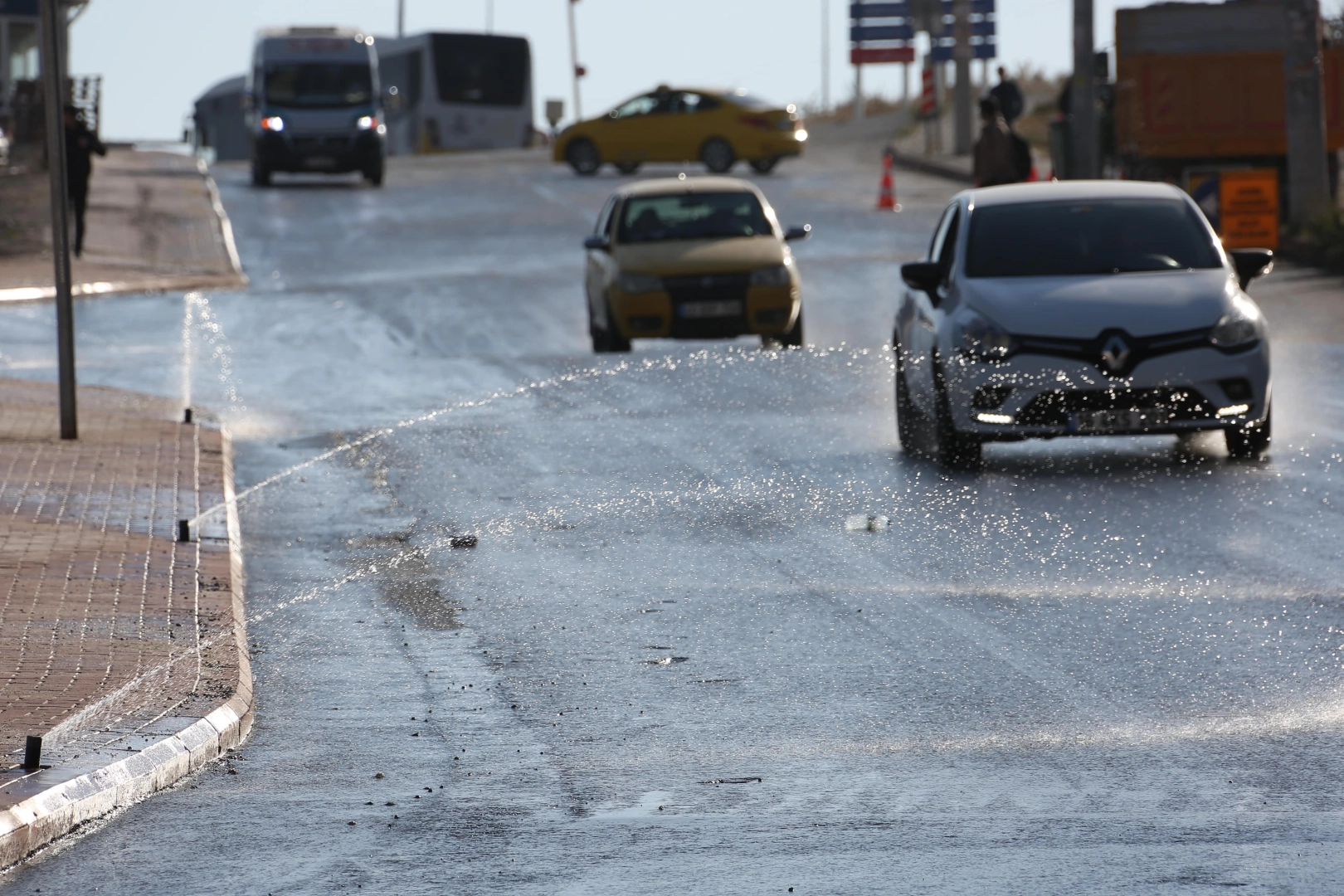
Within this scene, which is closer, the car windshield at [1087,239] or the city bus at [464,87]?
the car windshield at [1087,239]

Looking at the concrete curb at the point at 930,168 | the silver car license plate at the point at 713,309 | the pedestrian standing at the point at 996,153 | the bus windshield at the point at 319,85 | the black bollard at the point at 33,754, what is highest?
the bus windshield at the point at 319,85

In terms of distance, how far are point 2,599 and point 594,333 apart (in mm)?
12228

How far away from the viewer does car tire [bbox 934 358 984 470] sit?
13.1 m

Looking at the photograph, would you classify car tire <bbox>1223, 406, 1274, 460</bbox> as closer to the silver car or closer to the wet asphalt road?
the silver car

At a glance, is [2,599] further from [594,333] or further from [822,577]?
[594,333]

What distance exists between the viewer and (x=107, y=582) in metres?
9.89

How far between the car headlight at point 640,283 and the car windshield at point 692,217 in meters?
0.72

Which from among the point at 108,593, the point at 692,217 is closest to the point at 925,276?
the point at 108,593

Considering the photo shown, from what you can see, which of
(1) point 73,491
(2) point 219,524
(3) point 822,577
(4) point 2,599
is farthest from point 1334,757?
(1) point 73,491

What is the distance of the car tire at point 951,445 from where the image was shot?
42.9 feet

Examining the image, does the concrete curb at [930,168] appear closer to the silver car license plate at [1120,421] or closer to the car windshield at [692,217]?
the car windshield at [692,217]

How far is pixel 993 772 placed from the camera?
6727 millimetres

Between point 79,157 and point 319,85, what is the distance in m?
15.4

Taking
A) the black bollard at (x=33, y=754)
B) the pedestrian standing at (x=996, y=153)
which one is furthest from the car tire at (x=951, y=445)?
the pedestrian standing at (x=996, y=153)
